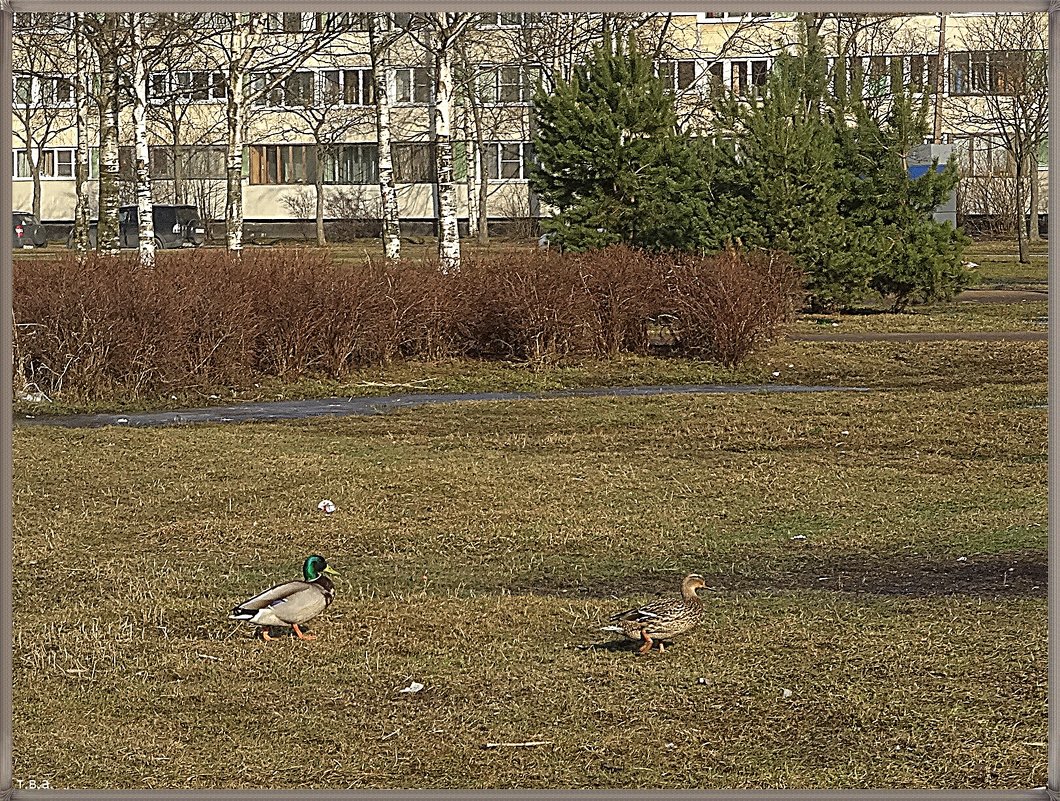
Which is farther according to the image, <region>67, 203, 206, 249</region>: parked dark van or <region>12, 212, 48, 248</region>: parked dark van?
<region>12, 212, 48, 248</region>: parked dark van

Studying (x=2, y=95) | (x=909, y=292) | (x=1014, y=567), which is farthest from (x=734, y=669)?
(x=909, y=292)

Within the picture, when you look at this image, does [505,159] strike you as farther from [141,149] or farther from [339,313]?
[339,313]

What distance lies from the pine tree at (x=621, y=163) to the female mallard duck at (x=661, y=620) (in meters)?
14.5

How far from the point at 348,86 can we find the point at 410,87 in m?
2.17

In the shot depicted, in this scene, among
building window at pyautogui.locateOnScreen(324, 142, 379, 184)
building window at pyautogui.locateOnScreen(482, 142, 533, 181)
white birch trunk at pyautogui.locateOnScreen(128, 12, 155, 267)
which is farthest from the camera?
building window at pyautogui.locateOnScreen(324, 142, 379, 184)

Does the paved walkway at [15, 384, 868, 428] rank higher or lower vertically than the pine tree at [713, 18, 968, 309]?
lower

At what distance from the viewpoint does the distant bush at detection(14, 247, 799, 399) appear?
550 inches

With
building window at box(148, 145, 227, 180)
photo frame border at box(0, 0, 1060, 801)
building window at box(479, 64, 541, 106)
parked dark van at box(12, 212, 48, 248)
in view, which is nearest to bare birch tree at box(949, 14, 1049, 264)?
building window at box(479, 64, 541, 106)

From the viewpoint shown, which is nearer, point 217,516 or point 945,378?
point 217,516

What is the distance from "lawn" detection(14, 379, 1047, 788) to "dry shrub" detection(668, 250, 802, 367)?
402cm

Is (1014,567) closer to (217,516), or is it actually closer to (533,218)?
(217,516)

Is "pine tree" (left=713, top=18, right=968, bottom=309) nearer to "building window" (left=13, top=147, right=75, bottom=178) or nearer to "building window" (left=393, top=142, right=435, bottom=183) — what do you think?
"building window" (left=393, top=142, right=435, bottom=183)

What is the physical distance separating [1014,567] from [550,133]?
1416 cm

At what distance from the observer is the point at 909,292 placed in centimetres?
2238
